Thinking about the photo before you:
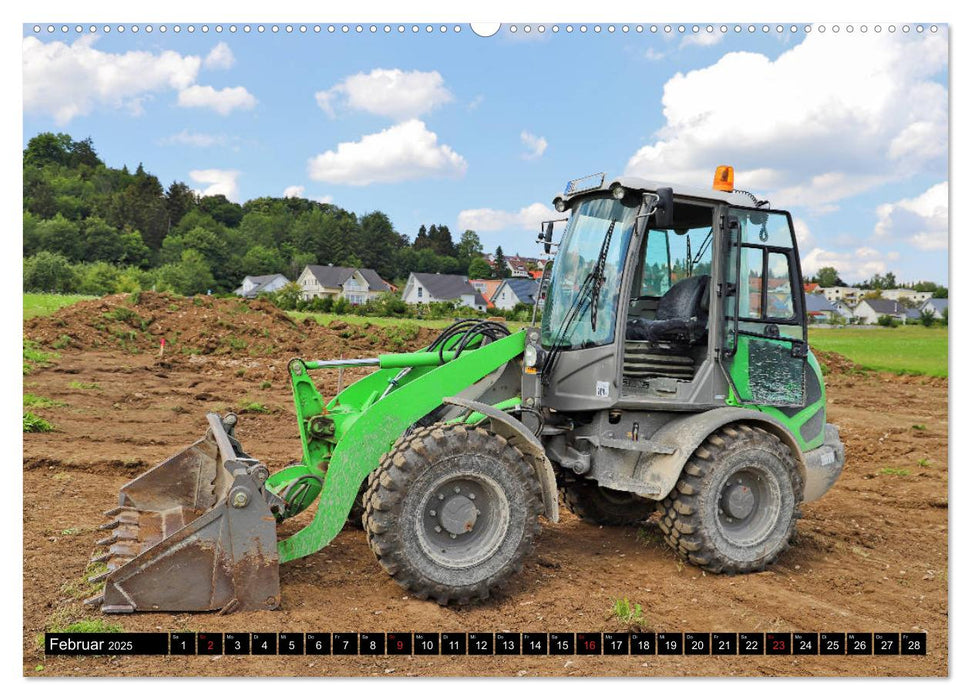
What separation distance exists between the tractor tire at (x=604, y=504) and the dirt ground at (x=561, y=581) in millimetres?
138

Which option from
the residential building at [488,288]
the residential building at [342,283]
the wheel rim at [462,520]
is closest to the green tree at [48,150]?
the wheel rim at [462,520]

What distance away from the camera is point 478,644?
417 cm

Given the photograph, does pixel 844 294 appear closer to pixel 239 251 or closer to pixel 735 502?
pixel 735 502

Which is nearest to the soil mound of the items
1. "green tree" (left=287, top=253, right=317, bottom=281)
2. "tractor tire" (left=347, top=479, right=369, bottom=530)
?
"green tree" (left=287, top=253, right=317, bottom=281)

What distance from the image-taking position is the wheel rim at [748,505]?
6047mm

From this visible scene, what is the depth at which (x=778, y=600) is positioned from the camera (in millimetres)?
5578

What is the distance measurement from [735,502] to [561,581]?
143 centimetres

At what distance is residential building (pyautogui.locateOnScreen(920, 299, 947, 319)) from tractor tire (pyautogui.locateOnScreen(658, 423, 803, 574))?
5.90 ft

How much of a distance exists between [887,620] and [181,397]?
12.5 meters

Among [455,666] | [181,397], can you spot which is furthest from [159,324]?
[455,666]

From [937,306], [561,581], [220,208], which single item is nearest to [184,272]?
[220,208]

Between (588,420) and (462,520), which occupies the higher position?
(588,420)

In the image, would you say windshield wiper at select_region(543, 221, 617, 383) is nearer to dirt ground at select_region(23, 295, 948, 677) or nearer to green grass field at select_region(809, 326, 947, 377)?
dirt ground at select_region(23, 295, 948, 677)

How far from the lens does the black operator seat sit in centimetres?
624
